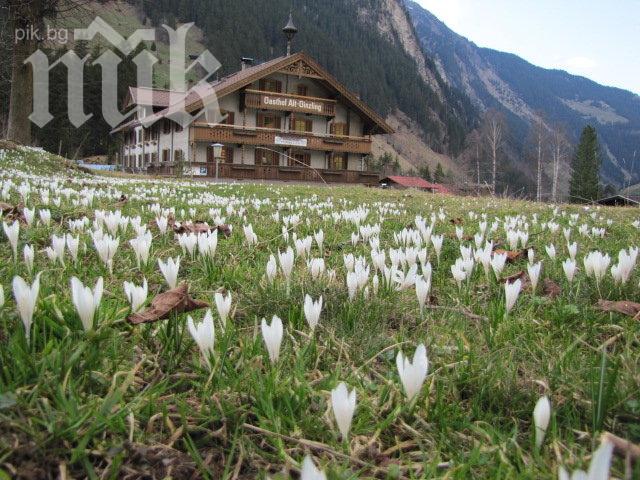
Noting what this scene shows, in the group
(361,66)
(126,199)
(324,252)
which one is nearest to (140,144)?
(126,199)

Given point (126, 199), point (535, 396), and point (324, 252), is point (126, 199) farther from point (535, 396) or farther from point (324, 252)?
point (535, 396)

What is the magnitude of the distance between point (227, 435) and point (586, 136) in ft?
241

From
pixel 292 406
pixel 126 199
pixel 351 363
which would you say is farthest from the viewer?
pixel 126 199

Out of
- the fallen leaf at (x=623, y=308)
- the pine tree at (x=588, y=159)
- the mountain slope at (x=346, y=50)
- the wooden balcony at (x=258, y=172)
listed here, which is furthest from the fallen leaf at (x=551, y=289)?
the mountain slope at (x=346, y=50)

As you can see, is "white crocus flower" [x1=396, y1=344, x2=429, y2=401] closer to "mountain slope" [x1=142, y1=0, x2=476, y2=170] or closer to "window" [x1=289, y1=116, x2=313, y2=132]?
"window" [x1=289, y1=116, x2=313, y2=132]

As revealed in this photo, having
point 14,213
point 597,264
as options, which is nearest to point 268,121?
point 14,213

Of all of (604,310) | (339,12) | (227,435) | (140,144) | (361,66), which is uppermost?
(339,12)

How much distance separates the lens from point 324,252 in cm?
377

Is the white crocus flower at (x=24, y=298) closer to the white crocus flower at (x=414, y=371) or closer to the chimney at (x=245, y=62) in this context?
the white crocus flower at (x=414, y=371)

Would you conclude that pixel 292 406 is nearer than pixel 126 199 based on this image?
Yes

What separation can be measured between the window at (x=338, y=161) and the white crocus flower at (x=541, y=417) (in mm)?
42961

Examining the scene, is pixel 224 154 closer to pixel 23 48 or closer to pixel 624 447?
pixel 23 48

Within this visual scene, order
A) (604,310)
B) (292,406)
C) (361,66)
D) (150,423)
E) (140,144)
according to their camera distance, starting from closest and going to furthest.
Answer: (150,423)
(292,406)
(604,310)
(140,144)
(361,66)

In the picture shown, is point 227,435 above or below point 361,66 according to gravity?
below
